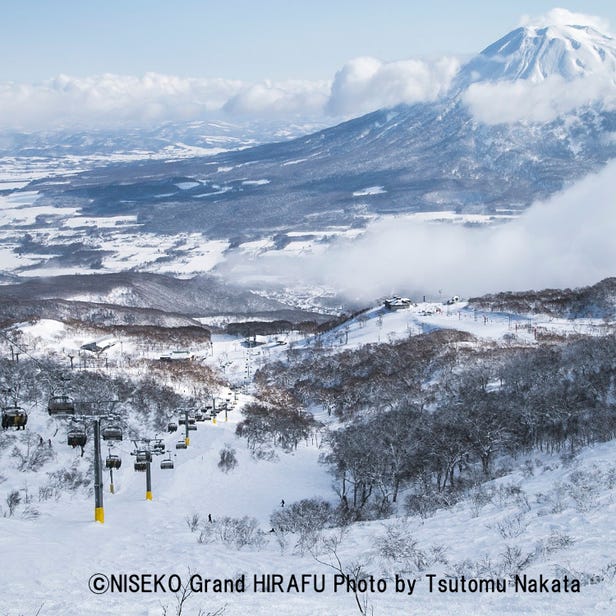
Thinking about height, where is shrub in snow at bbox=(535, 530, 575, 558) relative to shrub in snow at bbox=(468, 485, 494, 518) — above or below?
above

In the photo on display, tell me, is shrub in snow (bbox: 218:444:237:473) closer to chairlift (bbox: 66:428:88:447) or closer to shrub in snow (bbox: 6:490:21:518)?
shrub in snow (bbox: 6:490:21:518)

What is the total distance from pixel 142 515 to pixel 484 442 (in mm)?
17947

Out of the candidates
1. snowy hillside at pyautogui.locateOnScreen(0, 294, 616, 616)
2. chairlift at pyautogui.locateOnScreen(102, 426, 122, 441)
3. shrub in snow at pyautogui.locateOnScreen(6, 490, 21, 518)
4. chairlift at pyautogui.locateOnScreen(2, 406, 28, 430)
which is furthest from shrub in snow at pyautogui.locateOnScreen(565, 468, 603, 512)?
shrub in snow at pyautogui.locateOnScreen(6, 490, 21, 518)

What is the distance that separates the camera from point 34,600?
12445 millimetres

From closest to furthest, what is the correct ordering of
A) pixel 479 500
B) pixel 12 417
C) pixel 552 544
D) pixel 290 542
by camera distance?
pixel 552 544, pixel 12 417, pixel 290 542, pixel 479 500

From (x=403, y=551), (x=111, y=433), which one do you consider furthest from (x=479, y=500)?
(x=111, y=433)

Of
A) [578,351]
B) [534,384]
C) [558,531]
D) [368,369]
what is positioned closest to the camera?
[558,531]

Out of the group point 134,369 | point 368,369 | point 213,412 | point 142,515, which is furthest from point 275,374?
point 142,515

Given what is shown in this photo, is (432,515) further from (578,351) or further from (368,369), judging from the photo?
(368,369)

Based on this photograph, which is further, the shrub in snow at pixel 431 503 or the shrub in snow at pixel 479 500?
the shrub in snow at pixel 431 503

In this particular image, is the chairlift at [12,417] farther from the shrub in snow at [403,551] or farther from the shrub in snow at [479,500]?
the shrub in snow at [479,500]

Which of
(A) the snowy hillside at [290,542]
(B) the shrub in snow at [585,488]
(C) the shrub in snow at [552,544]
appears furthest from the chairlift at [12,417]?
(B) the shrub in snow at [585,488]

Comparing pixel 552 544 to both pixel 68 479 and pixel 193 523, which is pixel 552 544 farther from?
pixel 68 479

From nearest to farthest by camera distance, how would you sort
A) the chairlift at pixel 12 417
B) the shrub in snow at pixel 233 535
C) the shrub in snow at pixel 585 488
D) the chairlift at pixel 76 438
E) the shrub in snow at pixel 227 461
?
1. the shrub in snow at pixel 585 488
2. the chairlift at pixel 12 417
3. the shrub in snow at pixel 233 535
4. the chairlift at pixel 76 438
5. the shrub in snow at pixel 227 461
